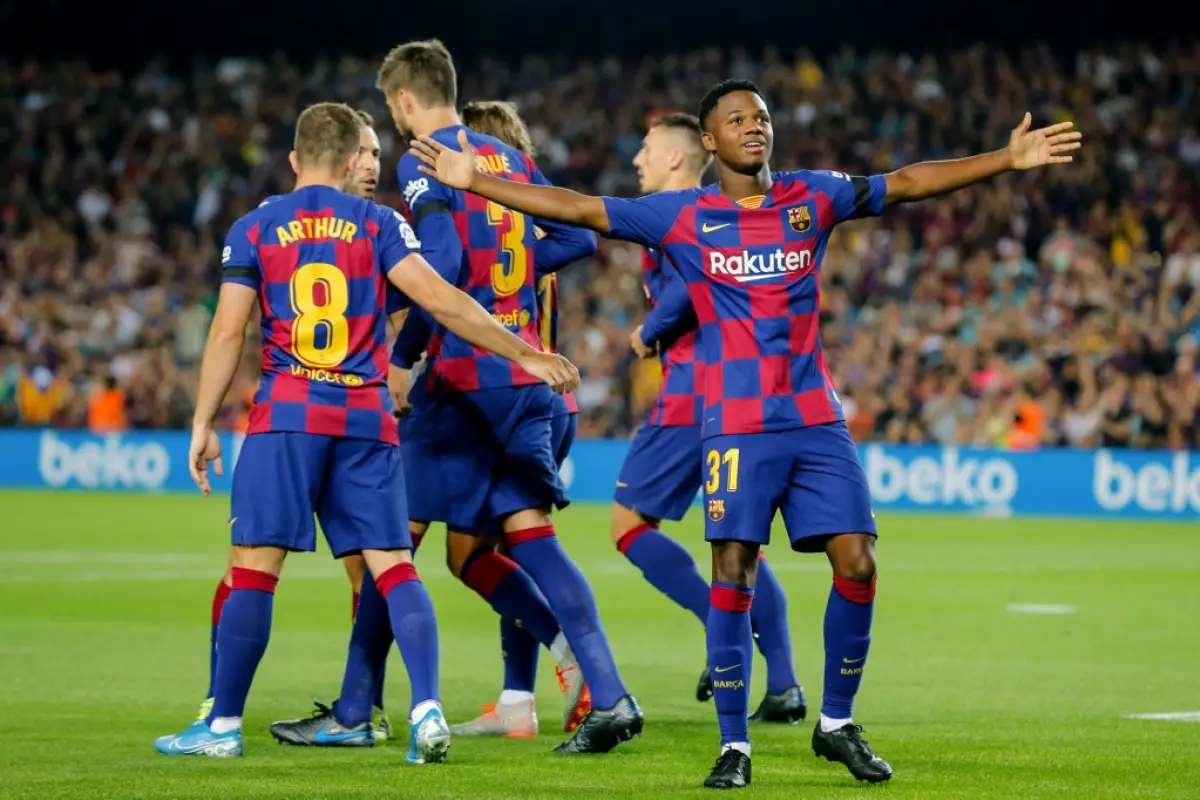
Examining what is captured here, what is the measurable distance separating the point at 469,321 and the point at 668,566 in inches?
77.1

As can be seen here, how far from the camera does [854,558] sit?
6043mm

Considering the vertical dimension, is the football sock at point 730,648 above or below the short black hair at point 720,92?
below

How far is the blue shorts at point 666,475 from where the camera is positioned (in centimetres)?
791

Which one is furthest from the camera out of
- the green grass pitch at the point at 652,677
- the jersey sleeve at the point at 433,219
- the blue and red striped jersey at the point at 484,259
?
the blue and red striped jersey at the point at 484,259

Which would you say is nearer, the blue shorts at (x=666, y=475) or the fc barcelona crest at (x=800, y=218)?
the fc barcelona crest at (x=800, y=218)

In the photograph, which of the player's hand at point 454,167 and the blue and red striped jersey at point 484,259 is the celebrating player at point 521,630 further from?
the player's hand at point 454,167

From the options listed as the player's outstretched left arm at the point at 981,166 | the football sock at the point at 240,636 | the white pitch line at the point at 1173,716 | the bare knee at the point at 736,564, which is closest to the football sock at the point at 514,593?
the football sock at the point at 240,636

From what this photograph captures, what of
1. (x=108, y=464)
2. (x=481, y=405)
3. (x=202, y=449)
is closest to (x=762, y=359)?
(x=481, y=405)

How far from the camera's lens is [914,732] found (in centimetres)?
720

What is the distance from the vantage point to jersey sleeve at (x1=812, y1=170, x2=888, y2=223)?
6.24 metres

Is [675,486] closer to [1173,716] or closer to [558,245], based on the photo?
[558,245]

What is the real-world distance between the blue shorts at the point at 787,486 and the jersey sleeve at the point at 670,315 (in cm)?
179

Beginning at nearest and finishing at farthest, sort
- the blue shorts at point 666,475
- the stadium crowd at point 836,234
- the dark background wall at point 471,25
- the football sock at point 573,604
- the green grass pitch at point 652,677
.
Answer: the green grass pitch at point 652,677, the football sock at point 573,604, the blue shorts at point 666,475, the stadium crowd at point 836,234, the dark background wall at point 471,25

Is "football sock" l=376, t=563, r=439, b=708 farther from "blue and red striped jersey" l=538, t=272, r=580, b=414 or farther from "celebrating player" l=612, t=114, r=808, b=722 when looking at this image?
"celebrating player" l=612, t=114, r=808, b=722
